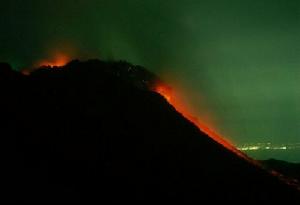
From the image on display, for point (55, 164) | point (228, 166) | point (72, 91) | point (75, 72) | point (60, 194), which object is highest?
point (75, 72)

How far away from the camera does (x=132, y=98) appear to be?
185ft

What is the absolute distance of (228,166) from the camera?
149 feet

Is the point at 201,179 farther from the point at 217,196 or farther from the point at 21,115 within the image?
the point at 21,115

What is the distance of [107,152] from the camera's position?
143ft

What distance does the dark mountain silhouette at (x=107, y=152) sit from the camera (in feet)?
121

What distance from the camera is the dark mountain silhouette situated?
37.0m

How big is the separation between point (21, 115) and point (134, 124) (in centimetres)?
1356

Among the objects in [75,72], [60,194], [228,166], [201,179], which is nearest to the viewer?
[60,194]

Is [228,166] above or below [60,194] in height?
above

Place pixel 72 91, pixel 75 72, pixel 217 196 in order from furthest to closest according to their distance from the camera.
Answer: pixel 75 72, pixel 72 91, pixel 217 196

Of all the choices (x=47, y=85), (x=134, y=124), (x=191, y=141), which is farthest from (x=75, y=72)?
(x=191, y=141)

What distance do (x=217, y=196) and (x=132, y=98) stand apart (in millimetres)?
22744

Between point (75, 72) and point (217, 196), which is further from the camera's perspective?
point (75, 72)

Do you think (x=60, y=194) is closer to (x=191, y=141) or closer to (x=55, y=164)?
(x=55, y=164)
